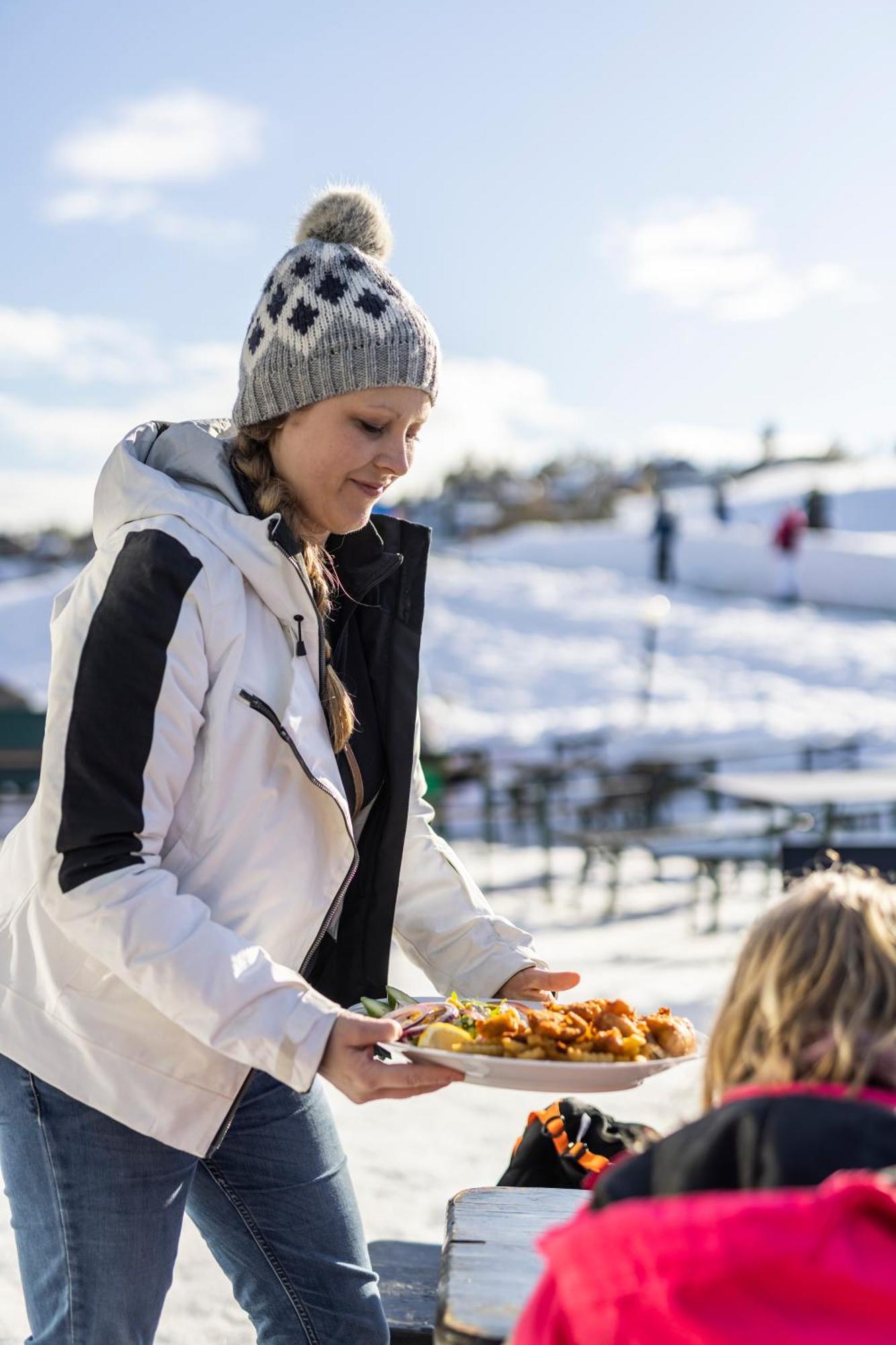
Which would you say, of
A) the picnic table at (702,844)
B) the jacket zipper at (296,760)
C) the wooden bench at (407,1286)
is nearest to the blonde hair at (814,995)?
the jacket zipper at (296,760)

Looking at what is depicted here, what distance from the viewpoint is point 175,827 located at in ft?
7.07

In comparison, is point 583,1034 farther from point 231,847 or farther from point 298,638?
point 298,638

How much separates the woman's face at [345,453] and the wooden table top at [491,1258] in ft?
3.57

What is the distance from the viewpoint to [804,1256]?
1.23 metres

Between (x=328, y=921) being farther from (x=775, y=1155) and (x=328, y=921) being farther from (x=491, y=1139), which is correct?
(x=491, y=1139)

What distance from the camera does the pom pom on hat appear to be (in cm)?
252

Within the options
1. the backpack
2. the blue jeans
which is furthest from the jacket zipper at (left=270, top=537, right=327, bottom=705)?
the backpack

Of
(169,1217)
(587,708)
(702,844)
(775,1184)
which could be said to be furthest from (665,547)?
(775,1184)

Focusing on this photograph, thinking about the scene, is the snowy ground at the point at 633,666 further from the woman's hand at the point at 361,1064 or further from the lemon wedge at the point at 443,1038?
the woman's hand at the point at 361,1064

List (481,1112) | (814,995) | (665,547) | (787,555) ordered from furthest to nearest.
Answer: (665,547), (787,555), (481,1112), (814,995)

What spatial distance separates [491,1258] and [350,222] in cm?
167

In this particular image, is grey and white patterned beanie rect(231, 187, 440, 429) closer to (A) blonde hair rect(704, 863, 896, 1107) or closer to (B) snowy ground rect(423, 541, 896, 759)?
(A) blonde hair rect(704, 863, 896, 1107)

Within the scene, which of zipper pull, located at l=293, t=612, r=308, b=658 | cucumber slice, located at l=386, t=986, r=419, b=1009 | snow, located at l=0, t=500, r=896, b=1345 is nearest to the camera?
zipper pull, located at l=293, t=612, r=308, b=658

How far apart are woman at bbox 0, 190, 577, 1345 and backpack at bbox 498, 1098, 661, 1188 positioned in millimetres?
308
